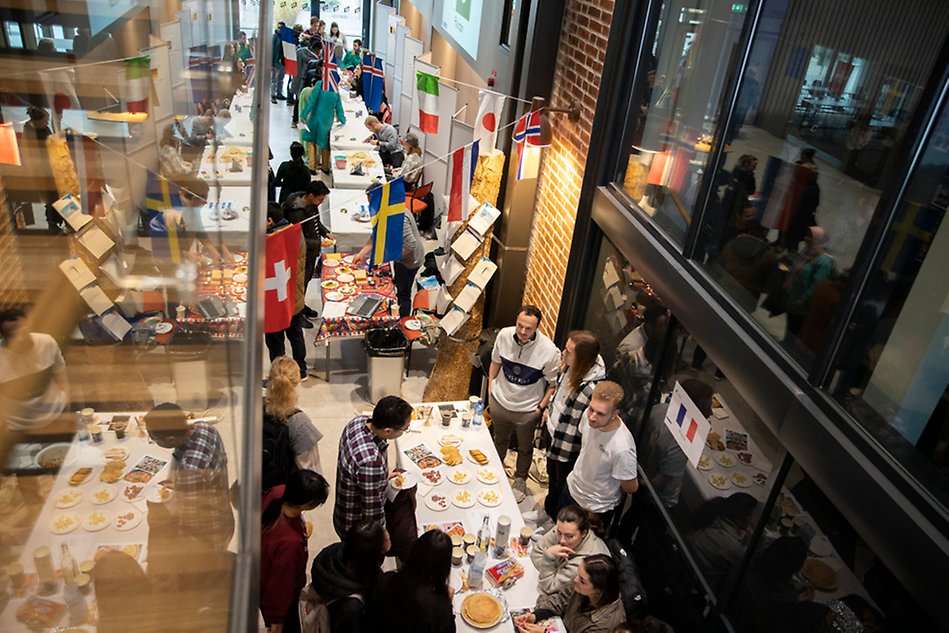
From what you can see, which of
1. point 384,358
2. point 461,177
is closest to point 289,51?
point 384,358

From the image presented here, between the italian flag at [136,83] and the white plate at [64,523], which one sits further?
the italian flag at [136,83]

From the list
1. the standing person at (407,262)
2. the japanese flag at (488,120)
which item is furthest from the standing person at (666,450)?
the standing person at (407,262)

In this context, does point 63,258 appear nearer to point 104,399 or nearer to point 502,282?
point 104,399

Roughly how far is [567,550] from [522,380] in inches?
67.5

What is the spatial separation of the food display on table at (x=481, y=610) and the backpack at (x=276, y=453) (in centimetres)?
136

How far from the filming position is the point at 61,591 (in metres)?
1.11

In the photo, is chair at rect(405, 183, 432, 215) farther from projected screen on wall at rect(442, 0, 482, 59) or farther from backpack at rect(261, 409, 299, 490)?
backpack at rect(261, 409, 299, 490)

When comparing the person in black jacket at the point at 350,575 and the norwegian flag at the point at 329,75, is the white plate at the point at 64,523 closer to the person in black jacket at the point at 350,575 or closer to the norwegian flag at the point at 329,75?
the person in black jacket at the point at 350,575

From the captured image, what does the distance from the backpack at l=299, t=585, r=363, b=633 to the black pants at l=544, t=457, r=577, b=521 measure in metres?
2.25

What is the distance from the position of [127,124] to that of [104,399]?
421 centimetres

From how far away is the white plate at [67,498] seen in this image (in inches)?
50.3

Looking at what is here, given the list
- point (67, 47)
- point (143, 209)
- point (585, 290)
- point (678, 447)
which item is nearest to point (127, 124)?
point (67, 47)

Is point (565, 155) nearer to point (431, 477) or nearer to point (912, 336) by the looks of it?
point (431, 477)

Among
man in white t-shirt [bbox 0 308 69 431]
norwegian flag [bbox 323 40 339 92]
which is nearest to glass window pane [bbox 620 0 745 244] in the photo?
man in white t-shirt [bbox 0 308 69 431]
